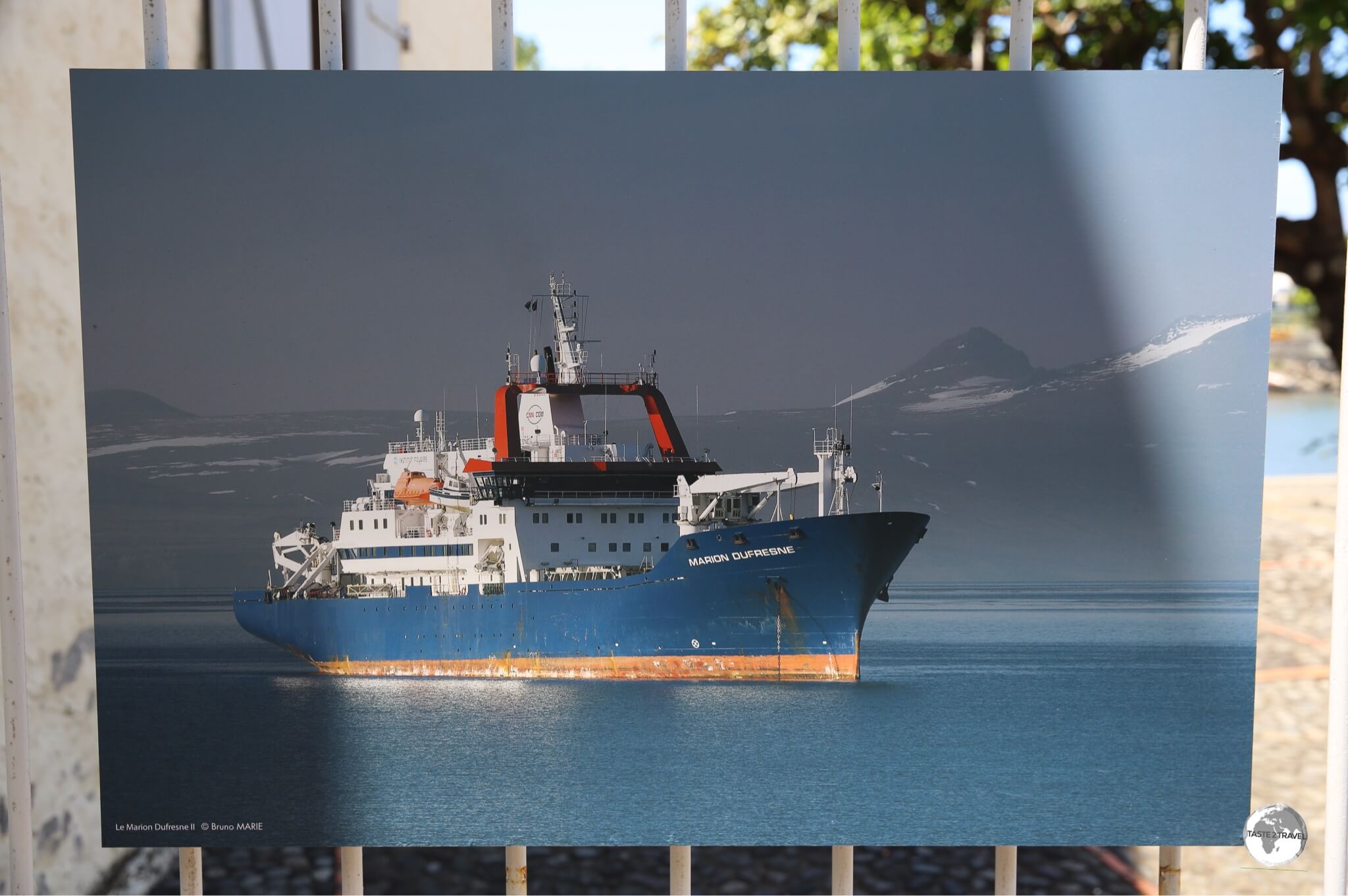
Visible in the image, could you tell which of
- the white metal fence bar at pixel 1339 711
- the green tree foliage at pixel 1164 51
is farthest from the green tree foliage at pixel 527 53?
the white metal fence bar at pixel 1339 711

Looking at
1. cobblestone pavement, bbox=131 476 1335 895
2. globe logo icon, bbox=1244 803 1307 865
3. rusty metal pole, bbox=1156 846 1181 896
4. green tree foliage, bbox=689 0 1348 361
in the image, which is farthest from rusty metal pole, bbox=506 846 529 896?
green tree foliage, bbox=689 0 1348 361

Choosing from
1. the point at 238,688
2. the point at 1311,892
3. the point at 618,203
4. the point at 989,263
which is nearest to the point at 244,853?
the point at 238,688

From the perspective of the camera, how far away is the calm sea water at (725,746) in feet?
10.9

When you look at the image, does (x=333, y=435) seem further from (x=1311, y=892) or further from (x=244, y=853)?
(x=1311, y=892)

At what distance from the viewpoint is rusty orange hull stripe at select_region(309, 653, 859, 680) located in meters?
3.39

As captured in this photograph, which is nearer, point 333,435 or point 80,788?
point 333,435

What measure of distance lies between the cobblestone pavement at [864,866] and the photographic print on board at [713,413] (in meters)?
3.47

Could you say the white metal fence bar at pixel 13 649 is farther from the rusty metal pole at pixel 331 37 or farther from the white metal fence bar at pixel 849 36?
the white metal fence bar at pixel 849 36

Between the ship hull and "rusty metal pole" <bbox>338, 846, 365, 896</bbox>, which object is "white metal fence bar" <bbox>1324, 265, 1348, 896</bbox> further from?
"rusty metal pole" <bbox>338, 846, 365, 896</bbox>

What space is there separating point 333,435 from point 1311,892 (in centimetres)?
621

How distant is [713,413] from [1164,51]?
258 inches

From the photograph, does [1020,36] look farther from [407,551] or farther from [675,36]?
[407,551]

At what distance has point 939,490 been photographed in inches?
129

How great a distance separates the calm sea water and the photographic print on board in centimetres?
1
